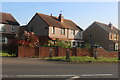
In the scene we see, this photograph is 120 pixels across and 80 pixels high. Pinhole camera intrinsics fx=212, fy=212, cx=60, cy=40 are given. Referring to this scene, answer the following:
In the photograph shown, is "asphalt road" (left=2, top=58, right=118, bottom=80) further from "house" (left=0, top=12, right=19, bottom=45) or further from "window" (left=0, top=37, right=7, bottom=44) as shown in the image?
"house" (left=0, top=12, right=19, bottom=45)

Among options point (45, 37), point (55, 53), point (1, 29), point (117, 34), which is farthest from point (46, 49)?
point (117, 34)

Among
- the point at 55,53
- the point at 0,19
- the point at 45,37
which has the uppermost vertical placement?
the point at 0,19

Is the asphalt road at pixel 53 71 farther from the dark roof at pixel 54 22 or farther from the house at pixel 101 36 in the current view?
the house at pixel 101 36

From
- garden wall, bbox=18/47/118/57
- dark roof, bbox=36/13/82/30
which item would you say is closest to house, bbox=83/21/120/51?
dark roof, bbox=36/13/82/30

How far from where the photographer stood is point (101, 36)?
2121 inches

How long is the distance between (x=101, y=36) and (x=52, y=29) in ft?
53.5

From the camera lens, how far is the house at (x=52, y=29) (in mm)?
42062

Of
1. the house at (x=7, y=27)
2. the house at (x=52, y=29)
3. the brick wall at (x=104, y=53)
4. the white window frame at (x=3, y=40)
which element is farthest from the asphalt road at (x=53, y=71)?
the house at (x=7, y=27)

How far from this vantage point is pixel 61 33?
4544 cm

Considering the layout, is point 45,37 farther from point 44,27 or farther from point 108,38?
point 108,38

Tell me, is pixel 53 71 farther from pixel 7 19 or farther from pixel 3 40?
pixel 7 19

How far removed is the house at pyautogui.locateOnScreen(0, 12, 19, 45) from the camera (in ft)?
135

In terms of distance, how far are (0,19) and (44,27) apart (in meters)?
8.86

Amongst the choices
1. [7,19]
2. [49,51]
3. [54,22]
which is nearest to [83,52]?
[49,51]
